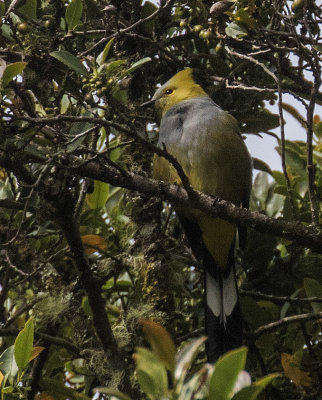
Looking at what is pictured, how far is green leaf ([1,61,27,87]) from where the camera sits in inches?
82.7

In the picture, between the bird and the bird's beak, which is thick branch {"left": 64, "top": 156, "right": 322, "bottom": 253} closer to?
the bird

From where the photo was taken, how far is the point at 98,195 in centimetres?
313

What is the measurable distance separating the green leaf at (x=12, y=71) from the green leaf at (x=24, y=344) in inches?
29.4

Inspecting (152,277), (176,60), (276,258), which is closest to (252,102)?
(176,60)


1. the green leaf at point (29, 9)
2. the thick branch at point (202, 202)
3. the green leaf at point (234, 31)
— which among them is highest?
the green leaf at point (29, 9)

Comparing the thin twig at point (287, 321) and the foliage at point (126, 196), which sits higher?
the foliage at point (126, 196)

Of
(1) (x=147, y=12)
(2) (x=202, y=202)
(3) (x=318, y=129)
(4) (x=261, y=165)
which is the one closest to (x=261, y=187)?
(4) (x=261, y=165)

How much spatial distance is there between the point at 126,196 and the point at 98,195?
0.47ft

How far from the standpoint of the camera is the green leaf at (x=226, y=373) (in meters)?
1.34

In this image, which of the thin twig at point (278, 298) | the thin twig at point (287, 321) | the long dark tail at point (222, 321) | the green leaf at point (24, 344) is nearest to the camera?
the green leaf at point (24, 344)

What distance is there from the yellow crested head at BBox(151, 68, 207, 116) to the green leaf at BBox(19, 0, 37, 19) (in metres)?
0.84

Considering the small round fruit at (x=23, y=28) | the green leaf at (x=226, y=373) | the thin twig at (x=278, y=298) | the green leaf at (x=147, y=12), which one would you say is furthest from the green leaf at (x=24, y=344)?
the green leaf at (x=147, y=12)

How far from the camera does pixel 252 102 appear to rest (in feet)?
10.3

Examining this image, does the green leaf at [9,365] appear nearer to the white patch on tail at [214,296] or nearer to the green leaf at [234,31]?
the white patch on tail at [214,296]
